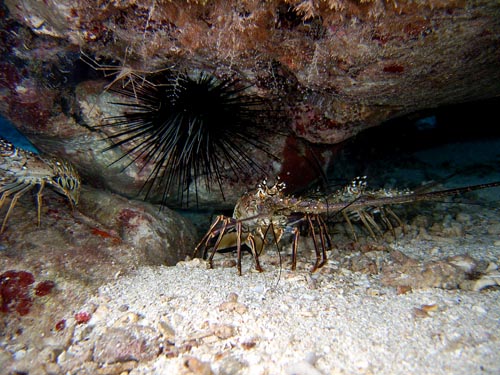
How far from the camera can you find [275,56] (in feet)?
9.92

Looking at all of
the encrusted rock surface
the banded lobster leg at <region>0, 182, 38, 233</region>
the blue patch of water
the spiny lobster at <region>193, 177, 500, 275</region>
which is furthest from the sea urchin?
the blue patch of water

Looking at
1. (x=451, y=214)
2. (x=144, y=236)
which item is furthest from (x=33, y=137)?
(x=451, y=214)

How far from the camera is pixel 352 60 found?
281 centimetres

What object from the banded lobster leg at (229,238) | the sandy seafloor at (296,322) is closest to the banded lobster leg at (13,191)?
the sandy seafloor at (296,322)

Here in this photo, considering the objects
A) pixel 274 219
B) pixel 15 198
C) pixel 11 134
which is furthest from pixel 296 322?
pixel 11 134

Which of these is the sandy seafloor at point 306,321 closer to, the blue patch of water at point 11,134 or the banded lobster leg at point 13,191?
the banded lobster leg at point 13,191

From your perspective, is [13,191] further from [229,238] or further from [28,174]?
[229,238]

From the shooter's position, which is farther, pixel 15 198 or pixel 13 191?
pixel 13 191

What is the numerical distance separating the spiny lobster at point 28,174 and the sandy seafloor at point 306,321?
4.76 ft

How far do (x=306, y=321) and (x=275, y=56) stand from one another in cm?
245

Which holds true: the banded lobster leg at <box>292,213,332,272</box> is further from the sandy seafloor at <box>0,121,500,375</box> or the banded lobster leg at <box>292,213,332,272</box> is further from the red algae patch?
the red algae patch

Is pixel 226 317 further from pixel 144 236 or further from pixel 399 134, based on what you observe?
pixel 399 134

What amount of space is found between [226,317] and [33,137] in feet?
12.8

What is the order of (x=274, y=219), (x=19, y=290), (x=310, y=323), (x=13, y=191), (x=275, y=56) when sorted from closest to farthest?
(x=310, y=323) < (x=19, y=290) < (x=275, y=56) < (x=13, y=191) < (x=274, y=219)
